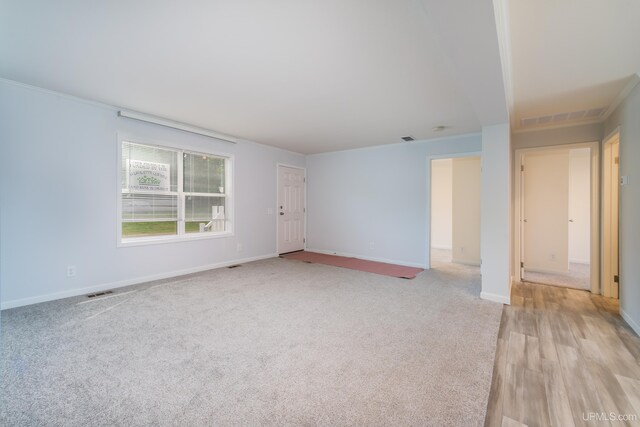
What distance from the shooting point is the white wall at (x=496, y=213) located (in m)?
3.25

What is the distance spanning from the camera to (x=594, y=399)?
1648mm

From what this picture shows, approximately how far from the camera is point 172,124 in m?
4.12

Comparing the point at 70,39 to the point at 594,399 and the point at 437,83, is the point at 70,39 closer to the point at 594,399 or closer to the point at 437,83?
the point at 437,83

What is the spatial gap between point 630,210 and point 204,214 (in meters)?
5.66

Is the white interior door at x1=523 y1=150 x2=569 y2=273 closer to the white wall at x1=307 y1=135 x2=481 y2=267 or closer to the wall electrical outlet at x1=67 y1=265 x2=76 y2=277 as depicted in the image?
the white wall at x1=307 y1=135 x2=481 y2=267

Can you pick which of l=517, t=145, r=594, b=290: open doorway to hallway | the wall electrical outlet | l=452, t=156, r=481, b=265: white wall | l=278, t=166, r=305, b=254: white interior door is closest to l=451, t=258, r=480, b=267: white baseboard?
l=452, t=156, r=481, b=265: white wall

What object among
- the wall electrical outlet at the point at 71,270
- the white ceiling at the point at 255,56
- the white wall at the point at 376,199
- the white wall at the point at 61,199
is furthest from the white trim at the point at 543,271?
the wall electrical outlet at the point at 71,270

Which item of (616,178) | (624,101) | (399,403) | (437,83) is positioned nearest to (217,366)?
(399,403)

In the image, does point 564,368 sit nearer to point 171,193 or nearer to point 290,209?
point 171,193

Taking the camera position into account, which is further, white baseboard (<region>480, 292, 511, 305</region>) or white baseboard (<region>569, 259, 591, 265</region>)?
white baseboard (<region>569, 259, 591, 265</region>)

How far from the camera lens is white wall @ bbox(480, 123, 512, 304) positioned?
3254 millimetres

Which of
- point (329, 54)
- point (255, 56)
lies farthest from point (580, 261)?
point (255, 56)

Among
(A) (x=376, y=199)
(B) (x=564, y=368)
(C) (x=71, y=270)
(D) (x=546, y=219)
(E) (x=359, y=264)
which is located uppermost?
(A) (x=376, y=199)

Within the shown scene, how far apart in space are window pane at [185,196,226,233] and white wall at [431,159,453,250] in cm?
542
